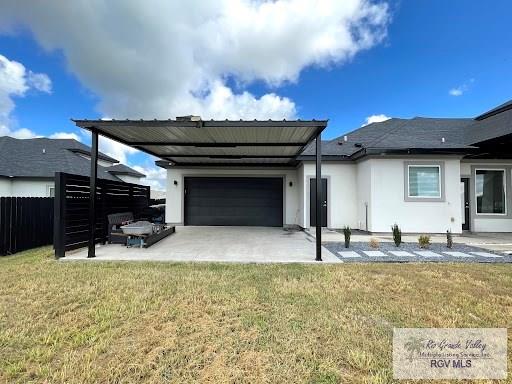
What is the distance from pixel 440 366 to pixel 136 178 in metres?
25.5

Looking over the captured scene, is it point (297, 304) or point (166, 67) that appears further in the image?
point (166, 67)

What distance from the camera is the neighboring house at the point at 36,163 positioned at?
14753 millimetres

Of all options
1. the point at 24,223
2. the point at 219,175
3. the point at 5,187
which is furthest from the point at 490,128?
the point at 5,187

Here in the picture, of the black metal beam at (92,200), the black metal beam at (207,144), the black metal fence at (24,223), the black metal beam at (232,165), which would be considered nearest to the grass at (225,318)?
the black metal beam at (92,200)

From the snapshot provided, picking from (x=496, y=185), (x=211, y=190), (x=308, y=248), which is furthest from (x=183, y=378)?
(x=496, y=185)

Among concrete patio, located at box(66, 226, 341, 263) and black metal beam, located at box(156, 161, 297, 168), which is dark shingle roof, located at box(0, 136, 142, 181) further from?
concrete patio, located at box(66, 226, 341, 263)

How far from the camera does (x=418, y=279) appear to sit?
15.6 ft

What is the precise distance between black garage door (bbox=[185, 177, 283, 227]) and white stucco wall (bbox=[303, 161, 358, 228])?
230 cm

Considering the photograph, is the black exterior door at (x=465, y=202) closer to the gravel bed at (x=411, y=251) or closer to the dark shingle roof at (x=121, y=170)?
the gravel bed at (x=411, y=251)

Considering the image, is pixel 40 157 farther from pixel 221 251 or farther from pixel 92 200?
pixel 221 251

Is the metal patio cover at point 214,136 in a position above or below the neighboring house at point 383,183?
above

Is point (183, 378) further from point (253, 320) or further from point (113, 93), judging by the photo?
point (113, 93)

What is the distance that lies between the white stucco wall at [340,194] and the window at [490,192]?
15.2 feet

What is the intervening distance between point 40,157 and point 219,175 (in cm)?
1239
